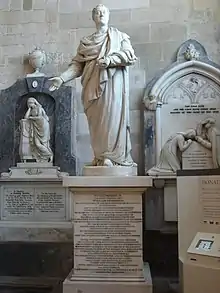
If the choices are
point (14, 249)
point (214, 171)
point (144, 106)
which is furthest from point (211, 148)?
point (14, 249)

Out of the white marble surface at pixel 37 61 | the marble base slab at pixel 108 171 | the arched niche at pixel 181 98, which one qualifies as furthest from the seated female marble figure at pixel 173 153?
the white marble surface at pixel 37 61

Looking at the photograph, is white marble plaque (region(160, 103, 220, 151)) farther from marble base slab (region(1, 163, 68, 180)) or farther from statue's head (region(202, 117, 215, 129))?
marble base slab (region(1, 163, 68, 180))

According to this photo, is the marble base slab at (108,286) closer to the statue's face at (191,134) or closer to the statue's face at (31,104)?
the statue's face at (191,134)

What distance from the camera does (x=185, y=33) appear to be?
514 cm

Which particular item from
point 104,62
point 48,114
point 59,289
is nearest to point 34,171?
point 48,114

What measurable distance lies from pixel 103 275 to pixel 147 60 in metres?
2.97

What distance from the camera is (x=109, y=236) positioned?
3.07m

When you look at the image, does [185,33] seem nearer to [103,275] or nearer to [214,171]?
[214,171]

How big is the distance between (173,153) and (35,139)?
5.41ft

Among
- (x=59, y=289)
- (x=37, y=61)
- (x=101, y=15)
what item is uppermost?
(x=37, y=61)

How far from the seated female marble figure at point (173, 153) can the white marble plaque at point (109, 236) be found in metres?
1.73

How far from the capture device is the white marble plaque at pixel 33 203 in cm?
492

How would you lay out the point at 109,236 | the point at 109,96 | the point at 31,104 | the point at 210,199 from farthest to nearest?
the point at 31,104 → the point at 109,96 → the point at 109,236 → the point at 210,199

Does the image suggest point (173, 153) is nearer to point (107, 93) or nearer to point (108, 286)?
point (107, 93)
